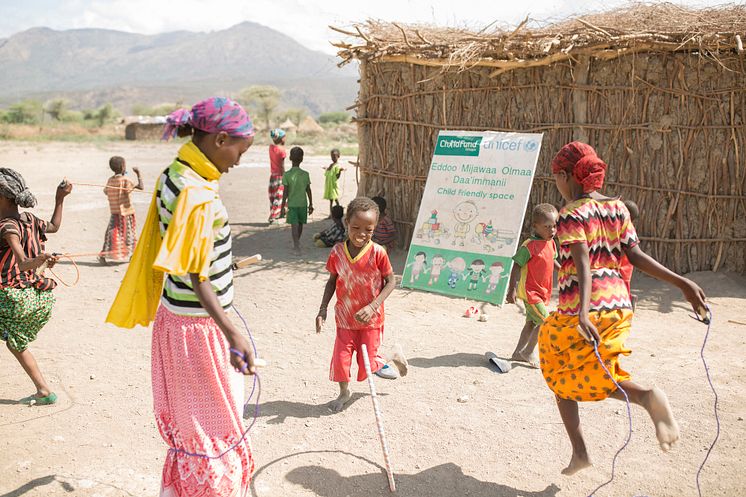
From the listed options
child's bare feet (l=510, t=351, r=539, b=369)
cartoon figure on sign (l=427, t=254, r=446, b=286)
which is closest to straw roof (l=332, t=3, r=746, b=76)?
cartoon figure on sign (l=427, t=254, r=446, b=286)

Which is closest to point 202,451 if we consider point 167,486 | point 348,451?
point 167,486

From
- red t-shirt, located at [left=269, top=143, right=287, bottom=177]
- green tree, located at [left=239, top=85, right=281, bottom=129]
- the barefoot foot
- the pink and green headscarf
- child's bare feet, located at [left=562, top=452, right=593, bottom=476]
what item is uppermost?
green tree, located at [left=239, top=85, right=281, bottom=129]

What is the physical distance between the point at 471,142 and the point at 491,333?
8.83ft

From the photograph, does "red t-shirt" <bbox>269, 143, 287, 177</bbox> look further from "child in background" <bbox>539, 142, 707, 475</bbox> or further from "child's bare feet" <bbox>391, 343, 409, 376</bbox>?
"child in background" <bbox>539, 142, 707, 475</bbox>

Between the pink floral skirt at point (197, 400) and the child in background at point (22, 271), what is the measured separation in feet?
5.27

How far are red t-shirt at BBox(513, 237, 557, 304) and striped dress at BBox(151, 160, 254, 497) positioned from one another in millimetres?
2928

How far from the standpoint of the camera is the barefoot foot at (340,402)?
4277 millimetres

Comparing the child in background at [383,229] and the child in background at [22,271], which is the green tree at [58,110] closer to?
the child in background at [383,229]

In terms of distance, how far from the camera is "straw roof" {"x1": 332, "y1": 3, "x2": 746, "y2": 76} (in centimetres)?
698

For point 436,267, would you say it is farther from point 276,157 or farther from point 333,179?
point 276,157

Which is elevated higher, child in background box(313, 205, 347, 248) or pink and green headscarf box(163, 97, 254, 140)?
pink and green headscarf box(163, 97, 254, 140)

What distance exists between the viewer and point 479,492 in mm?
3309

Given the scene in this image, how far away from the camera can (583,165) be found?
9.82ft

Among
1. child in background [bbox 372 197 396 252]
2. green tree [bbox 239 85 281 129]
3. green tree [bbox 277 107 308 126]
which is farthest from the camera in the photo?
green tree [bbox 239 85 281 129]
